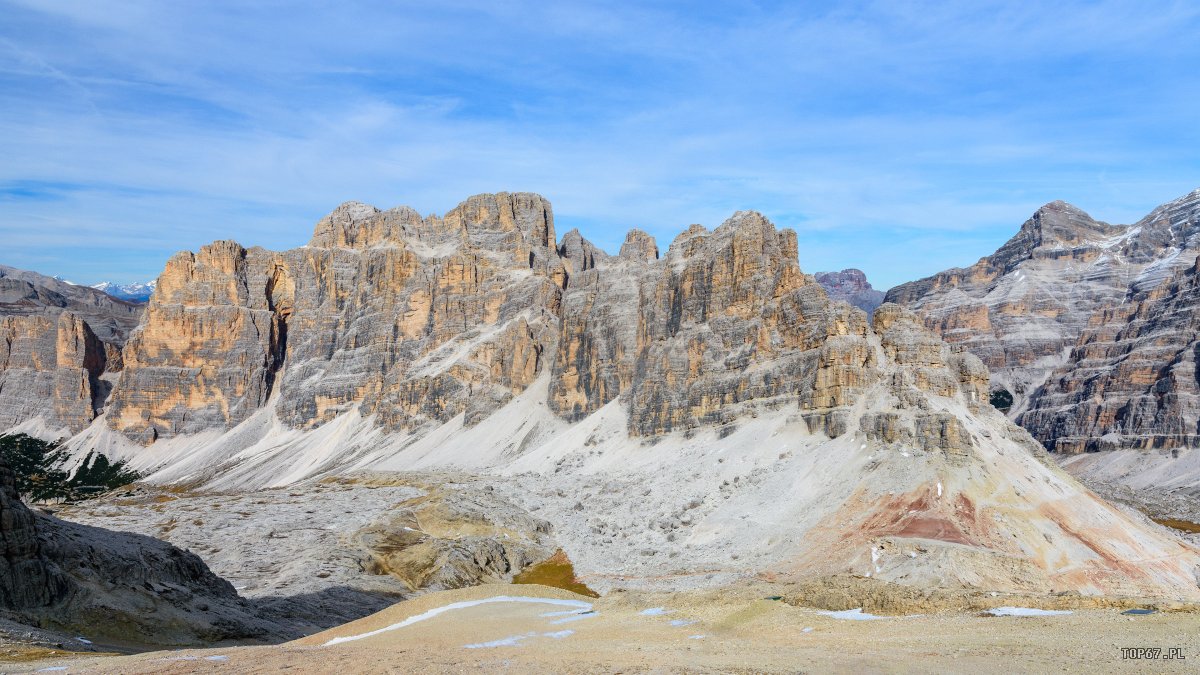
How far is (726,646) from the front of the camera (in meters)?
29.1

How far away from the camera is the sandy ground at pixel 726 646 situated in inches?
979

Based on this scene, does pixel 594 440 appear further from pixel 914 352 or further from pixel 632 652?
pixel 632 652

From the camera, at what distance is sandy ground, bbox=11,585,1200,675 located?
81.6 feet

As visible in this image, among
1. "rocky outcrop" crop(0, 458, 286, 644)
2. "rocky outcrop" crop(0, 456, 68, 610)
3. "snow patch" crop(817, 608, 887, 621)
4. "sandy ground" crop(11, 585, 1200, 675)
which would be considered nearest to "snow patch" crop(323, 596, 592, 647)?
"sandy ground" crop(11, 585, 1200, 675)

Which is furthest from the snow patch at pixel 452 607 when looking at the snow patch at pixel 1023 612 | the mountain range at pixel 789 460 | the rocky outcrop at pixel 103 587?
the mountain range at pixel 789 460

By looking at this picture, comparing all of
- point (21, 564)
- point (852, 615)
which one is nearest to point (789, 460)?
point (852, 615)

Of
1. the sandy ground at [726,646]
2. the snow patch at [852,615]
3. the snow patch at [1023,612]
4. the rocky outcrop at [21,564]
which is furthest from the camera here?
the rocky outcrop at [21,564]

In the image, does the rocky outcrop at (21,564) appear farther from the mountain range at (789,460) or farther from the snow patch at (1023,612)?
the mountain range at (789,460)

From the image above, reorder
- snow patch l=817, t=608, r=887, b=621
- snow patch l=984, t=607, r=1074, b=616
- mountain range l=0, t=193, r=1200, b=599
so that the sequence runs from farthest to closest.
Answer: mountain range l=0, t=193, r=1200, b=599, snow patch l=817, t=608, r=887, b=621, snow patch l=984, t=607, r=1074, b=616

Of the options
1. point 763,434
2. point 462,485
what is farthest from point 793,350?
point 462,485

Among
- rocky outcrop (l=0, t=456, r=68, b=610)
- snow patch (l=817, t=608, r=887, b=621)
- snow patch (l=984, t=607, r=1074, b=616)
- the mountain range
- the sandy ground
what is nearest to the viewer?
the sandy ground

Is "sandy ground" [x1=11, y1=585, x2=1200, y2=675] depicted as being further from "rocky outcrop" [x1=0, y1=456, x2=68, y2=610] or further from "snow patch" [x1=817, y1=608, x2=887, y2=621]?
"rocky outcrop" [x1=0, y1=456, x2=68, y2=610]

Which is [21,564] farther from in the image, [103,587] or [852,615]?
[852,615]

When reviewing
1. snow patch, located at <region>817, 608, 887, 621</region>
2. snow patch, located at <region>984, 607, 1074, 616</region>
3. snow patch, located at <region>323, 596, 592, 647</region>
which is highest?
snow patch, located at <region>984, 607, 1074, 616</region>
